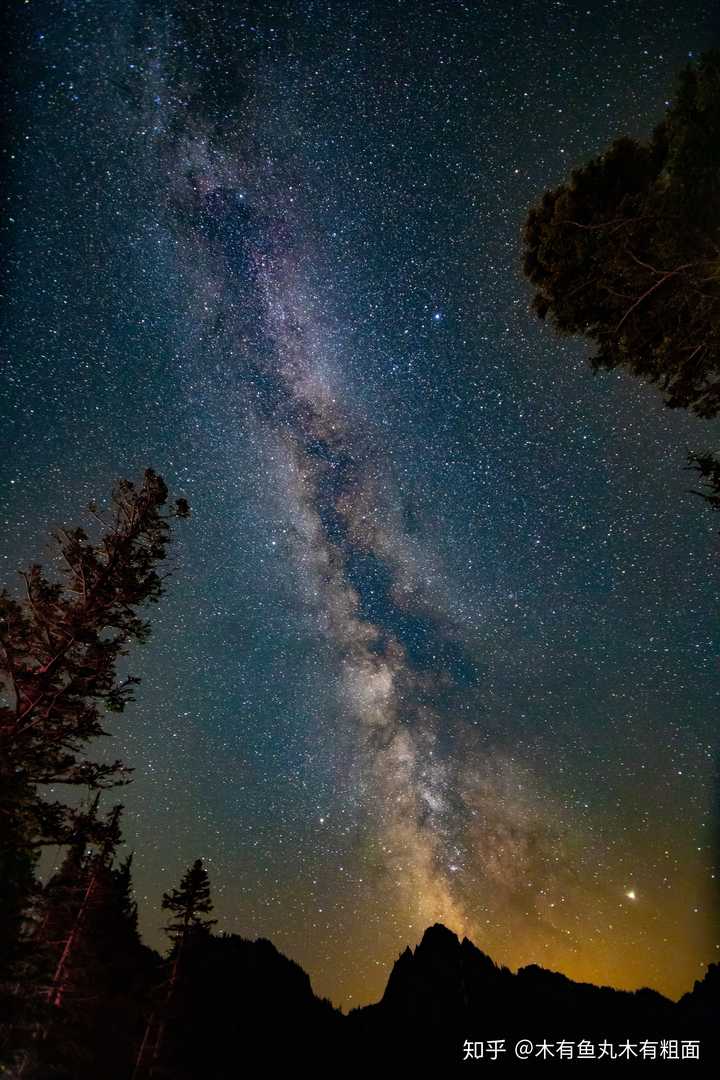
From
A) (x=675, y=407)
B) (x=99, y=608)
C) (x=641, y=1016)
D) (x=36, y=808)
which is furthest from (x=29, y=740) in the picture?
(x=641, y=1016)

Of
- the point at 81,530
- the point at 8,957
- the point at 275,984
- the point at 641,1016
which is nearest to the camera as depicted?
the point at 8,957

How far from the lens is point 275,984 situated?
5206cm

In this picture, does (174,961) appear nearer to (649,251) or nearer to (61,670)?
(61,670)

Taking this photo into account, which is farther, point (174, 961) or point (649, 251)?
point (174, 961)

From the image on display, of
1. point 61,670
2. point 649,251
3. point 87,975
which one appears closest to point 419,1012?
point 87,975

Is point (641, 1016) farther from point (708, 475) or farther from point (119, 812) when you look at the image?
point (708, 475)

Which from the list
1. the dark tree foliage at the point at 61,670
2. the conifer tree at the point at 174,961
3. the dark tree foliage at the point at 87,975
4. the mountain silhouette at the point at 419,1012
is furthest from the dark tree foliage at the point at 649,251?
the mountain silhouette at the point at 419,1012

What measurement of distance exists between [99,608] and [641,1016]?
3664 inches

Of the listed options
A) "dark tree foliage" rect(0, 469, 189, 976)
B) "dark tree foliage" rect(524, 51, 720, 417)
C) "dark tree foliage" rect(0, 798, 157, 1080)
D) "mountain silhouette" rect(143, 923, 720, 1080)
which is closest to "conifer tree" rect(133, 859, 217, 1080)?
"dark tree foliage" rect(0, 798, 157, 1080)

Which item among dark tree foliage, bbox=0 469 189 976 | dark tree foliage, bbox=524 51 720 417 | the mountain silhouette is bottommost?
the mountain silhouette

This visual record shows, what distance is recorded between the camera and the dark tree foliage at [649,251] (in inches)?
292

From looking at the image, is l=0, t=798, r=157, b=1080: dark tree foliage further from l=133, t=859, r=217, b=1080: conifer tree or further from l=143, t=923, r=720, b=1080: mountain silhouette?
l=143, t=923, r=720, b=1080: mountain silhouette

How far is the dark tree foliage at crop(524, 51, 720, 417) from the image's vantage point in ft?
24.3

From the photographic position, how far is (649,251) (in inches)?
347
